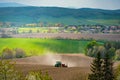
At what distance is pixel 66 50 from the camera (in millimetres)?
50469

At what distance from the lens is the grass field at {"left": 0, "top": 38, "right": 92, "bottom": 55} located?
49.6m

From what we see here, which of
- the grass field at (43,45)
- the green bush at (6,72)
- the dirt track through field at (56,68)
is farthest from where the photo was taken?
the grass field at (43,45)

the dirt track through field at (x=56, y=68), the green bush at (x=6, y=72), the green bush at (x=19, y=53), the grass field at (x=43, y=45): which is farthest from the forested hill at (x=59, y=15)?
the green bush at (x=6, y=72)

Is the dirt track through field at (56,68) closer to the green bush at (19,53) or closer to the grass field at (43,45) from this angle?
the green bush at (19,53)

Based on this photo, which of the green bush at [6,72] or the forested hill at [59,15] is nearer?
the green bush at [6,72]

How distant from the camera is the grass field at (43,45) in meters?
49.6

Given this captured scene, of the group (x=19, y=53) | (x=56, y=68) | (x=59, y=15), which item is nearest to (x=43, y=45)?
(x=19, y=53)

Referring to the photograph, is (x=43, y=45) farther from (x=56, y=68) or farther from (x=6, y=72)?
(x=6, y=72)

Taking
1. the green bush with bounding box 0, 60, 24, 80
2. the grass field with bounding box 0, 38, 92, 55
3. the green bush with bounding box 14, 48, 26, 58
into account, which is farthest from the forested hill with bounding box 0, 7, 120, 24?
the green bush with bounding box 0, 60, 24, 80

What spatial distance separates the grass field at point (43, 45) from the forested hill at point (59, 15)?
12505mm

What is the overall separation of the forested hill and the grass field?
12.5 metres

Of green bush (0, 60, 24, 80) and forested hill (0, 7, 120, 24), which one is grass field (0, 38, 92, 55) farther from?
green bush (0, 60, 24, 80)

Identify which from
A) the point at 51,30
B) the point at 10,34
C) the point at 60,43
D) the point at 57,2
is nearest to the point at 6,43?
the point at 10,34

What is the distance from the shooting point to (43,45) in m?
51.4
